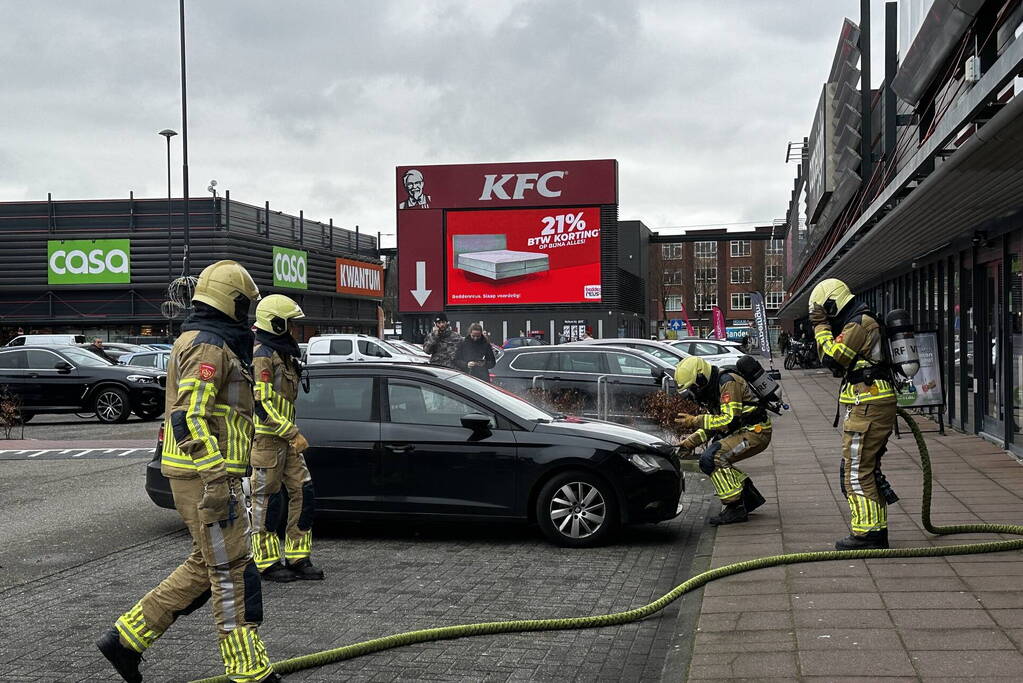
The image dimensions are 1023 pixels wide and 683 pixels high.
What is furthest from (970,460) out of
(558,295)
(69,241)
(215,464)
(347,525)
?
(69,241)

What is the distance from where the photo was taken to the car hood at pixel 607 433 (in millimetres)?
8328

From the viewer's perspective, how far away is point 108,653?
4.82 metres

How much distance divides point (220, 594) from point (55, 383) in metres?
17.6

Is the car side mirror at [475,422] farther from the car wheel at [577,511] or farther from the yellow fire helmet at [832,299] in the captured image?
the yellow fire helmet at [832,299]

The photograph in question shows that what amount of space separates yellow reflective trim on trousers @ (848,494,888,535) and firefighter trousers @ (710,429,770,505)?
5.45 ft

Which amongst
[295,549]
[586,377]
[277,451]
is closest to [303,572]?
[295,549]

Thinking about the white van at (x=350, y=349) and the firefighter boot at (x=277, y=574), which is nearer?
the firefighter boot at (x=277, y=574)

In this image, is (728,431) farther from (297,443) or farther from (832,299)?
(297,443)

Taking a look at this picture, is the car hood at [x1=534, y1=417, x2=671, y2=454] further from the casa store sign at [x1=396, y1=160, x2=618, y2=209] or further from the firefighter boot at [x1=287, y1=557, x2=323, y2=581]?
the casa store sign at [x1=396, y1=160, x2=618, y2=209]

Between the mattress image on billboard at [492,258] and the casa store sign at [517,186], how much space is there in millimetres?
1732

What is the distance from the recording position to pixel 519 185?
57.5 metres

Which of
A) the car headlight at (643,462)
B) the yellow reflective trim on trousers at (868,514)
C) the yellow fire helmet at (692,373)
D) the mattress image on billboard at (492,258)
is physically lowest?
the yellow reflective trim on trousers at (868,514)

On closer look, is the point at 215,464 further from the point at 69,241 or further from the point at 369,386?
the point at 69,241

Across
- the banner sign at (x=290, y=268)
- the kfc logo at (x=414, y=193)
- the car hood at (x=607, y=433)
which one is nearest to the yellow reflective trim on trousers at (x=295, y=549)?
the car hood at (x=607, y=433)
